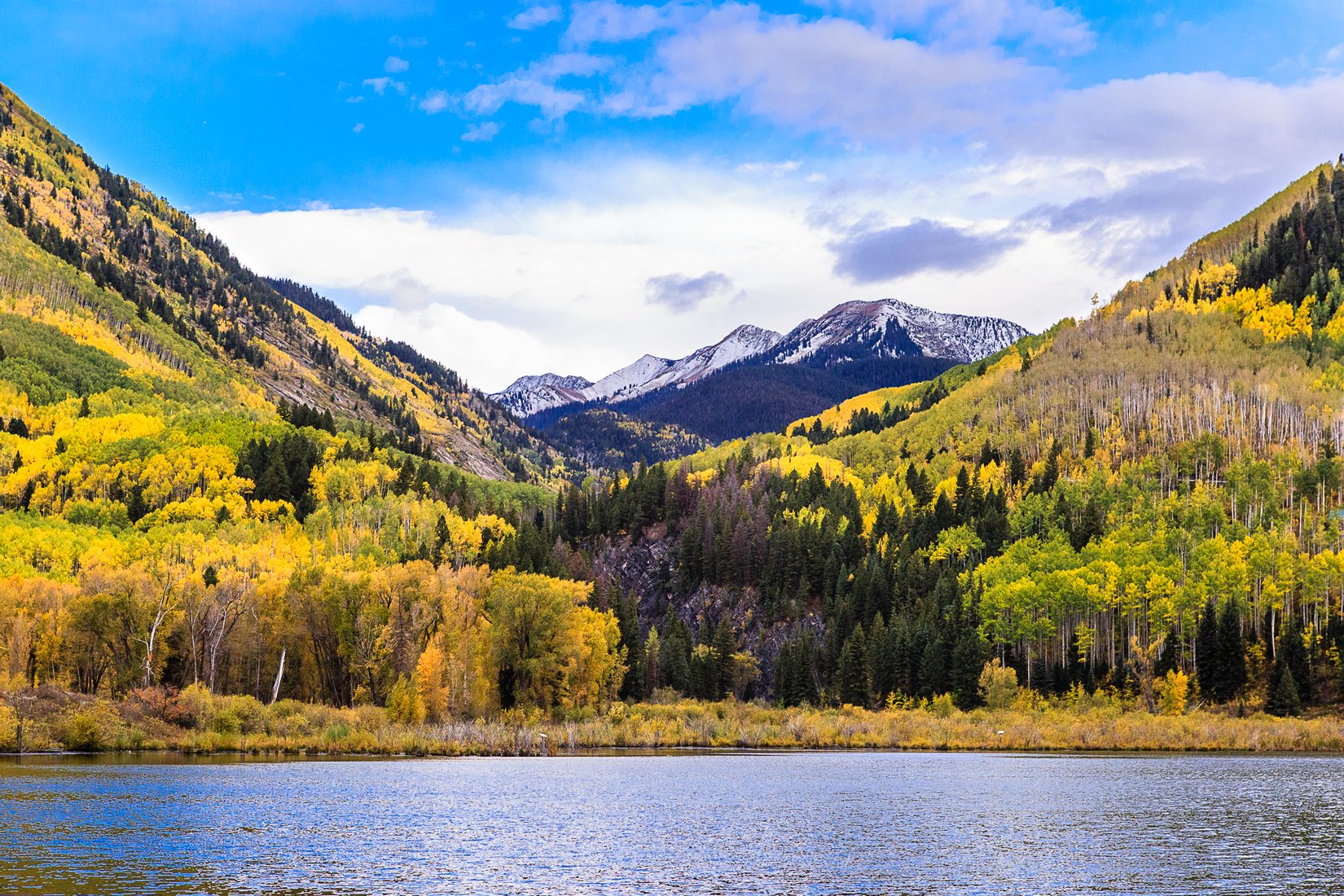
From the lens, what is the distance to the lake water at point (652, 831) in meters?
37.9

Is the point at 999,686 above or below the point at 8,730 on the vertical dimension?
below

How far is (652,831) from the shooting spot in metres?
49.5

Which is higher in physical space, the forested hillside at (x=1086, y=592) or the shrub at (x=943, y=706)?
the forested hillside at (x=1086, y=592)

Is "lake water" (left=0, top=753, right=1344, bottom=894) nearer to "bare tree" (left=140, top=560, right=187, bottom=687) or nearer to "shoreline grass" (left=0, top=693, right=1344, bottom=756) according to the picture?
"shoreline grass" (left=0, top=693, right=1344, bottom=756)

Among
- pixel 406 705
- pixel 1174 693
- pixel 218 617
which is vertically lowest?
pixel 1174 693

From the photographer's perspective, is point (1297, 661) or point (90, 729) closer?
point (90, 729)

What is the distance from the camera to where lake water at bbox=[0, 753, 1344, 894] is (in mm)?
37938

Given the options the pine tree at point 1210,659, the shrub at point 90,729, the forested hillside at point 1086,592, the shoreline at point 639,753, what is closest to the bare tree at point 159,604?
the shrub at point 90,729

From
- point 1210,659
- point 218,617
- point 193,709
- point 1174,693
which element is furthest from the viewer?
point 1210,659

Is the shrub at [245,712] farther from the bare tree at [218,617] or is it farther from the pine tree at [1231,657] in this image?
the pine tree at [1231,657]

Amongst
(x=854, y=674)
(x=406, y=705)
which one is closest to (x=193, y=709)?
(x=406, y=705)

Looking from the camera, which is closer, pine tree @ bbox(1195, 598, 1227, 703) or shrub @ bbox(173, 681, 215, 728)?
shrub @ bbox(173, 681, 215, 728)

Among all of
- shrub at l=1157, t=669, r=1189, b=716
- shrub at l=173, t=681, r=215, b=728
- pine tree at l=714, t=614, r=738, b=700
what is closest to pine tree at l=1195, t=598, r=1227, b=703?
shrub at l=1157, t=669, r=1189, b=716

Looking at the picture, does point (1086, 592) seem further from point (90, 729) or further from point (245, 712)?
point (90, 729)
